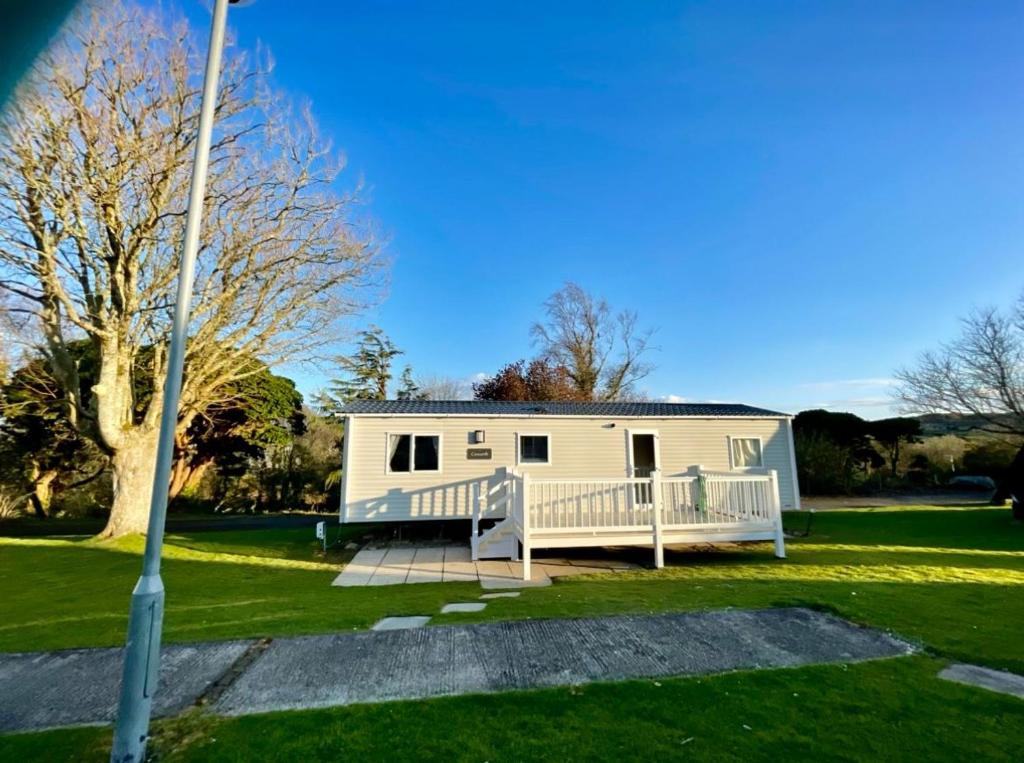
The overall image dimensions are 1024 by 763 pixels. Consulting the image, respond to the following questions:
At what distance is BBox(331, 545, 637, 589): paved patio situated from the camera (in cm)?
802

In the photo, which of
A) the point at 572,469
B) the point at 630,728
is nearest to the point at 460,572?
the point at 572,469

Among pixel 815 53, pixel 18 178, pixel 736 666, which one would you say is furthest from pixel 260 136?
pixel 736 666

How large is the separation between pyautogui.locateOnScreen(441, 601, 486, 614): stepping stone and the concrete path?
2.87ft

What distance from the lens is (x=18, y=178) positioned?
9133 mm

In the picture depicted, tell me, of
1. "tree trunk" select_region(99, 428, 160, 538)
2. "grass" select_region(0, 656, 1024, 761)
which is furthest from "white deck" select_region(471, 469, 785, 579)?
"tree trunk" select_region(99, 428, 160, 538)

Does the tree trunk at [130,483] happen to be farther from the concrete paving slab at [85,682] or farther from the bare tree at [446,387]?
the bare tree at [446,387]

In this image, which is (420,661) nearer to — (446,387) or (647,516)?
(647,516)

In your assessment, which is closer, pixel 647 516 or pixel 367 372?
pixel 647 516

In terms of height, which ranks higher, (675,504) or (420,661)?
(675,504)

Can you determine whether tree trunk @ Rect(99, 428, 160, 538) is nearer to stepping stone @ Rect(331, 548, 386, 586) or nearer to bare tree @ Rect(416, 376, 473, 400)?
stepping stone @ Rect(331, 548, 386, 586)

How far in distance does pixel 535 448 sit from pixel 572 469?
116 cm

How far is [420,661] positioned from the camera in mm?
3979

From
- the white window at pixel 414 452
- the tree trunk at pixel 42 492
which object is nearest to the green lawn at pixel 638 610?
the white window at pixel 414 452

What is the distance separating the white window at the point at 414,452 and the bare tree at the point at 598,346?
60.6 feet
